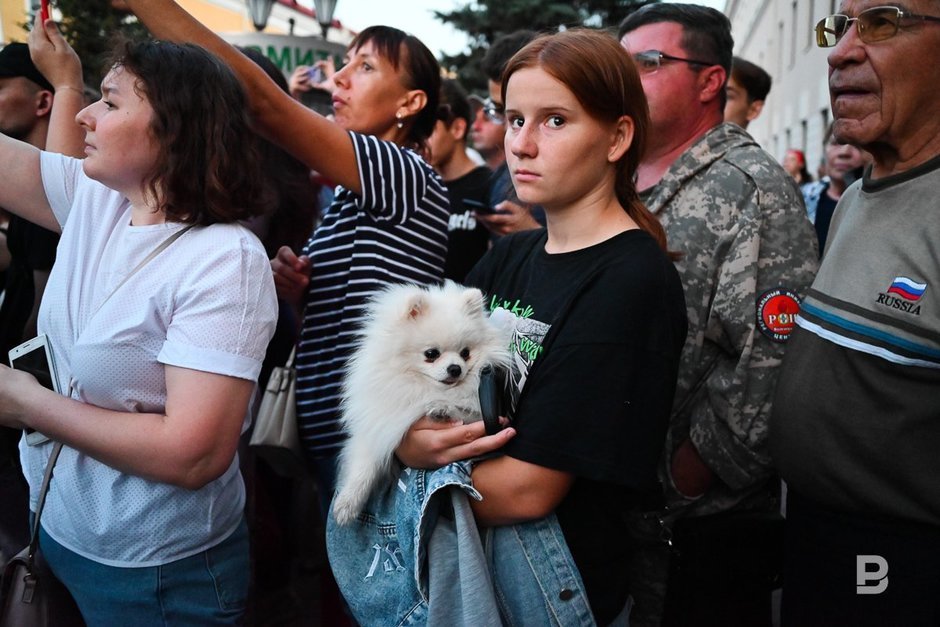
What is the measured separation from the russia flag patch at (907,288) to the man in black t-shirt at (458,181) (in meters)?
2.45

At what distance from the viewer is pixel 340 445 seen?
2814 mm

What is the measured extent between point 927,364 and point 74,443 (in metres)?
2.26

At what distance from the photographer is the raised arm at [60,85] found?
2713mm

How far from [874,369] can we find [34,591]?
94.3 inches

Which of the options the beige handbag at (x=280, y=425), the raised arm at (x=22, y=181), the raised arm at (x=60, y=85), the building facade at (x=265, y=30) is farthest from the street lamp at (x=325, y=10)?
the raised arm at (x=22, y=181)

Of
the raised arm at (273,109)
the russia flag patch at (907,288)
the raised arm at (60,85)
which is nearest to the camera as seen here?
the russia flag patch at (907,288)

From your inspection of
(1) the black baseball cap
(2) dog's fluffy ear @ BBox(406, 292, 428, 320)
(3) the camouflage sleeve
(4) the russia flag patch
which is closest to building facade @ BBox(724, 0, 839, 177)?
(3) the camouflage sleeve

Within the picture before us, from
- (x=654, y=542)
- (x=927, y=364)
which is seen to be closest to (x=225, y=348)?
(x=654, y=542)

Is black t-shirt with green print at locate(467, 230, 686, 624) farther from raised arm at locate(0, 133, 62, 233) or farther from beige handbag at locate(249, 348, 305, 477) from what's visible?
raised arm at locate(0, 133, 62, 233)

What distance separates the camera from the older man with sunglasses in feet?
6.56

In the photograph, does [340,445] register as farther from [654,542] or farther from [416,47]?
[416,47]

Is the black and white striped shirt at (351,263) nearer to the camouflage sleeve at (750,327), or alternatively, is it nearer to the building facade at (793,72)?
the camouflage sleeve at (750,327)

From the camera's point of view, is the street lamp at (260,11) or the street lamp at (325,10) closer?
the street lamp at (325,10)

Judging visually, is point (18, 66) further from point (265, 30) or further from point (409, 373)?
point (265, 30)
